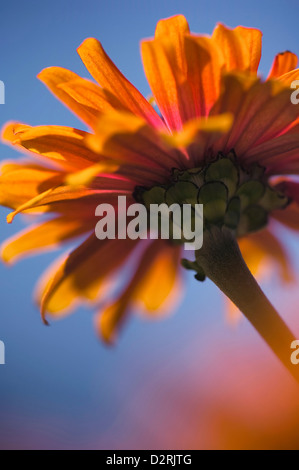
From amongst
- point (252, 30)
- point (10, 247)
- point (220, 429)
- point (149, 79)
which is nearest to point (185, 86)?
point (149, 79)

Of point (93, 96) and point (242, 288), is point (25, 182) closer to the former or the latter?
point (93, 96)

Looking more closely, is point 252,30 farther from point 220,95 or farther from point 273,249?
point 273,249

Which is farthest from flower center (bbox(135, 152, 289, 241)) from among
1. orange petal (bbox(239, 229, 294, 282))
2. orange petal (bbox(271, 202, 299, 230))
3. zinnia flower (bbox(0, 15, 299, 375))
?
orange petal (bbox(239, 229, 294, 282))

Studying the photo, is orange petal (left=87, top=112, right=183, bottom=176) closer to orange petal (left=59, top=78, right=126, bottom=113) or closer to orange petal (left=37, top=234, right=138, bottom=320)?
Answer: orange petal (left=59, top=78, right=126, bottom=113)

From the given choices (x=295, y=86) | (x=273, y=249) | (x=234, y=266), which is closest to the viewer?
(x=295, y=86)

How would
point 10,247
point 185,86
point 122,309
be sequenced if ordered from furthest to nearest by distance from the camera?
point 122,309 < point 10,247 < point 185,86
